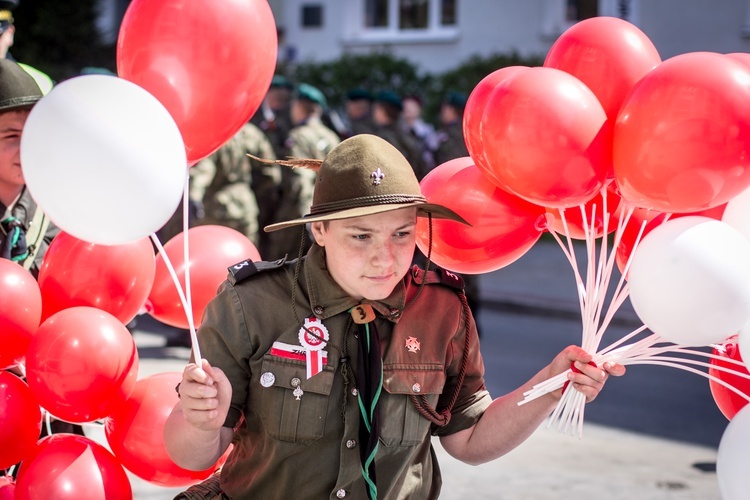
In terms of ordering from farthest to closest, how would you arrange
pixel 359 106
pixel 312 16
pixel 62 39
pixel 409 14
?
pixel 62 39 < pixel 312 16 < pixel 409 14 < pixel 359 106

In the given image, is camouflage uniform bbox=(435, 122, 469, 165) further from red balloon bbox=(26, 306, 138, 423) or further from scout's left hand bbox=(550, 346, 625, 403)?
scout's left hand bbox=(550, 346, 625, 403)

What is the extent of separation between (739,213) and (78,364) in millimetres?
1730

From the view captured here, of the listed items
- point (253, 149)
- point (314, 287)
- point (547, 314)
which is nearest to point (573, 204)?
point (314, 287)

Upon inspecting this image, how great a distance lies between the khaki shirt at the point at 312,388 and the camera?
7.72ft

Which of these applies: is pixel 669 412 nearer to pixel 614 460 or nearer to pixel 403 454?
pixel 614 460

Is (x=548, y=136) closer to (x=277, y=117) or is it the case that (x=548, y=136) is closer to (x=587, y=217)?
(x=587, y=217)

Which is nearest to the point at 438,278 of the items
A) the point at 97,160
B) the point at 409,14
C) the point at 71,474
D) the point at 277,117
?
the point at 97,160

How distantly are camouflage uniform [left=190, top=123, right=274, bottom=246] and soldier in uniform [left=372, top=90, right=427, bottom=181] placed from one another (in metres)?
1.96

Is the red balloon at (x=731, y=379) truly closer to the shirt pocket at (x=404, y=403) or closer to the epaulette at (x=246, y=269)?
the shirt pocket at (x=404, y=403)

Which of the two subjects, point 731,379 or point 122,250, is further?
point 122,250

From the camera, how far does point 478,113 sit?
241 cm

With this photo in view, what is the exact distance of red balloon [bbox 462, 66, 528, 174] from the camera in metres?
2.40

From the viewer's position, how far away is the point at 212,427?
2.21 meters

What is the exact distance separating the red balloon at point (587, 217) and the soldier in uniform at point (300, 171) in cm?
598
